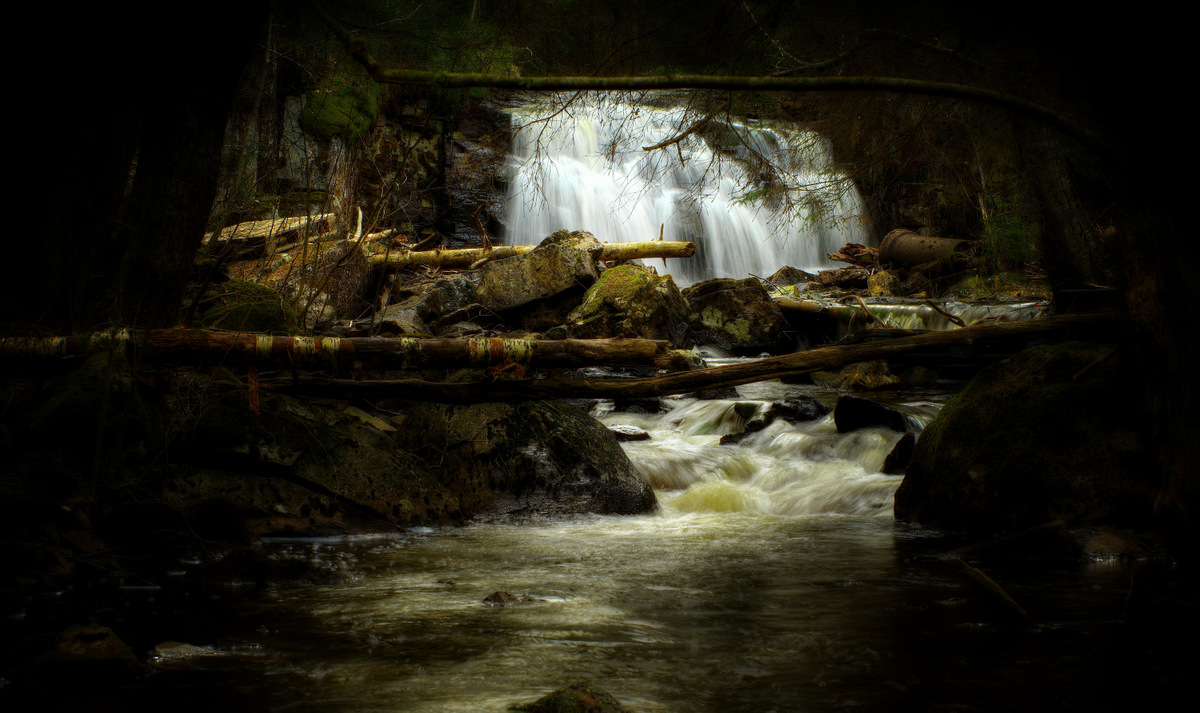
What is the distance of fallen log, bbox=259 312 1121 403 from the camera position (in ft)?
15.6

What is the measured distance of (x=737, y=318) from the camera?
1240 cm

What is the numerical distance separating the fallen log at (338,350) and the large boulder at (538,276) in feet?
21.5

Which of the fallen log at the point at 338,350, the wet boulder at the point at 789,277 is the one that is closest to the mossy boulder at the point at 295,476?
the fallen log at the point at 338,350

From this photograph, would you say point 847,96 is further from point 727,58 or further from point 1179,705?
point 1179,705

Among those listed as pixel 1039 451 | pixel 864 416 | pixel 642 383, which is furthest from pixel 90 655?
pixel 864 416

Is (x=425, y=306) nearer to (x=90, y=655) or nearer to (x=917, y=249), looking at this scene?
(x=90, y=655)

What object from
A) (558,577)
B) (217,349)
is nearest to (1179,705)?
(558,577)

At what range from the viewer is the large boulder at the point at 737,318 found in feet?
40.2

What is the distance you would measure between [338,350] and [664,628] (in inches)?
108

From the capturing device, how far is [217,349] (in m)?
4.62

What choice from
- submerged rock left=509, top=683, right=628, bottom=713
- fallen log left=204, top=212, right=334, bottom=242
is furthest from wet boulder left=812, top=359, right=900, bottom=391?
submerged rock left=509, top=683, right=628, bottom=713

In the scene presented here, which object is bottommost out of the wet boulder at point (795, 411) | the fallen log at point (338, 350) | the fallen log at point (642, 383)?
the wet boulder at point (795, 411)

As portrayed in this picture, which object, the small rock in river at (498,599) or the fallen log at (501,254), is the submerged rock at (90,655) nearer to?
the small rock in river at (498,599)

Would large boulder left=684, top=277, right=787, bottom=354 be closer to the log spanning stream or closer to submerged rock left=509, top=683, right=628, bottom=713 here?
the log spanning stream
